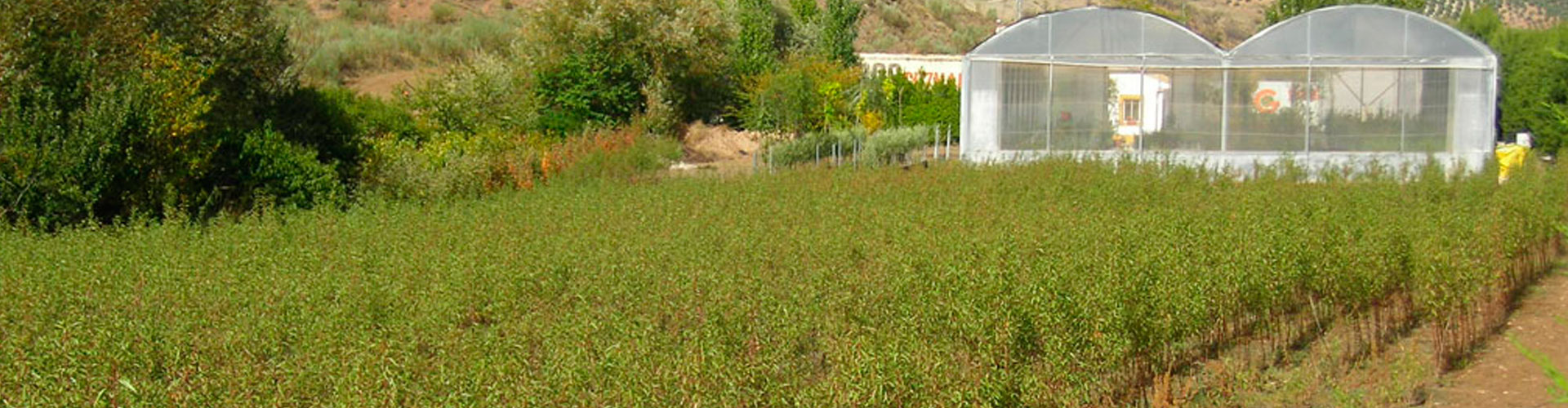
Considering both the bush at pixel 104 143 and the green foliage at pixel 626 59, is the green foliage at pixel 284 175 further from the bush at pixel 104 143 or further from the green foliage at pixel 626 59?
the green foliage at pixel 626 59

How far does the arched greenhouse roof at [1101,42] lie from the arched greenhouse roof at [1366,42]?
30.8 inches

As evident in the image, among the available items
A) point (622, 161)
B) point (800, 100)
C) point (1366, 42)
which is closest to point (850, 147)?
point (800, 100)

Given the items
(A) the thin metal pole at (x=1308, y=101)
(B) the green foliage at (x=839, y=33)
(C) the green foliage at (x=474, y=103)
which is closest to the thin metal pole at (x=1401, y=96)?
(A) the thin metal pole at (x=1308, y=101)

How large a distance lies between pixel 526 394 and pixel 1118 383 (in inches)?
131

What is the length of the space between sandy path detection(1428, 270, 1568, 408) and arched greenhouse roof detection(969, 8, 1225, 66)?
11607mm

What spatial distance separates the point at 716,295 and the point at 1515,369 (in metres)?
4.75

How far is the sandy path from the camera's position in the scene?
27.0 ft

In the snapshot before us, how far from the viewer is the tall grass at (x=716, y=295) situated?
6.36 metres

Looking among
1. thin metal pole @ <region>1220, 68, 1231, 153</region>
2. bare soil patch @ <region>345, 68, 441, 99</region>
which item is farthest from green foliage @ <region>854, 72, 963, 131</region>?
bare soil patch @ <region>345, 68, 441, 99</region>

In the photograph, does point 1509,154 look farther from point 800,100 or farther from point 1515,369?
point 1515,369

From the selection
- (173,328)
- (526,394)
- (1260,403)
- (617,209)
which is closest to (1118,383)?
(1260,403)

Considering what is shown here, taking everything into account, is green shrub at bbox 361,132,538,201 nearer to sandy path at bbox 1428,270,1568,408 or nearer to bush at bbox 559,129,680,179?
bush at bbox 559,129,680,179

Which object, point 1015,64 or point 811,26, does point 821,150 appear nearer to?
point 1015,64

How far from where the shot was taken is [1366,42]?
862 inches
